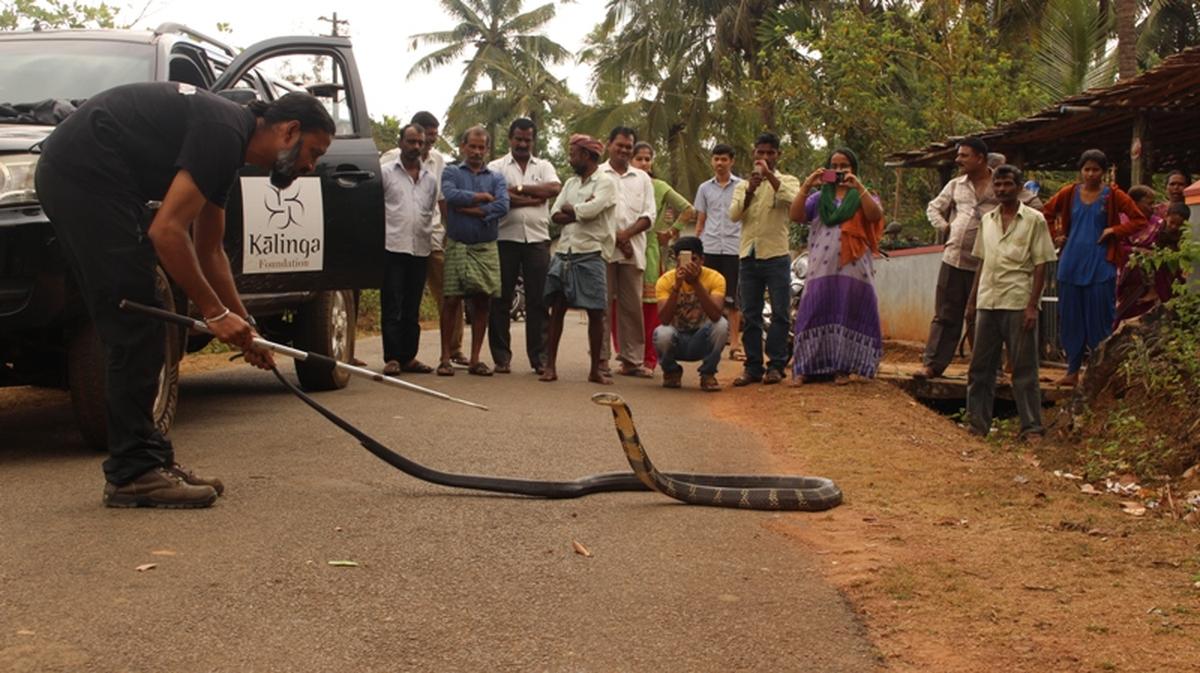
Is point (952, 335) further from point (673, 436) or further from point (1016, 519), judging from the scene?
point (1016, 519)

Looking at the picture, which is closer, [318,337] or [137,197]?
[137,197]

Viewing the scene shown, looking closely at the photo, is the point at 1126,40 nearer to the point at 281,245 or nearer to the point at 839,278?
the point at 839,278

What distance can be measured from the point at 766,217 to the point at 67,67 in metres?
5.45

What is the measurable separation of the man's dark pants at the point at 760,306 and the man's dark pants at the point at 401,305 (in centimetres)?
264

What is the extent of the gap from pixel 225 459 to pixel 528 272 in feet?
17.5

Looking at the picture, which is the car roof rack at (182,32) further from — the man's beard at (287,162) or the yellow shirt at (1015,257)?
the yellow shirt at (1015,257)

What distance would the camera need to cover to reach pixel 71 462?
645 centimetres

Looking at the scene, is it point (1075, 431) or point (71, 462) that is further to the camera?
point (1075, 431)

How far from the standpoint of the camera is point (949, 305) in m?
11.1

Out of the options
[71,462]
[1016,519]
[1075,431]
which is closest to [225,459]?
[71,462]

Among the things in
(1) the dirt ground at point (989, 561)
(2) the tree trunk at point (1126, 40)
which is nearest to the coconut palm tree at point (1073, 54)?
(2) the tree trunk at point (1126, 40)

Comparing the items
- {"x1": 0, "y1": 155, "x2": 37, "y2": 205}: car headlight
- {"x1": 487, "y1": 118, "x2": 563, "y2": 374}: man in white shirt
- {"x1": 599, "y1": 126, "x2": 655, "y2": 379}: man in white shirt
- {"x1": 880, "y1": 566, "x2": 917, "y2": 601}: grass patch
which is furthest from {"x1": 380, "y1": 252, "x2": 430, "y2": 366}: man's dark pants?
{"x1": 880, "y1": 566, "x2": 917, "y2": 601}: grass patch

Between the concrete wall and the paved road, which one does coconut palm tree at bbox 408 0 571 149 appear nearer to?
the concrete wall

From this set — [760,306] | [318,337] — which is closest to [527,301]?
[760,306]
